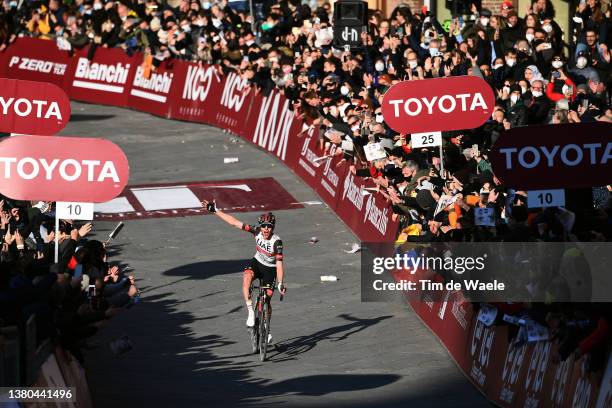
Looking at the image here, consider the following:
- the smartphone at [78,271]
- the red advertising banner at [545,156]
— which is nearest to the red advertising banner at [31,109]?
the smartphone at [78,271]

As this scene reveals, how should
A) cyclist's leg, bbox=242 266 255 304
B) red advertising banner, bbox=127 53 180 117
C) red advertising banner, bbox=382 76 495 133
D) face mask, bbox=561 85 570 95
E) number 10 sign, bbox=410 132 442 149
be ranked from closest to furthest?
cyclist's leg, bbox=242 266 255 304 < red advertising banner, bbox=382 76 495 133 < number 10 sign, bbox=410 132 442 149 < face mask, bbox=561 85 570 95 < red advertising banner, bbox=127 53 180 117

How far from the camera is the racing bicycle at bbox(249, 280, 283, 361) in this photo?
63.2ft

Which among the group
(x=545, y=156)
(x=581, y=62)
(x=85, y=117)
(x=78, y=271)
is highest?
(x=545, y=156)

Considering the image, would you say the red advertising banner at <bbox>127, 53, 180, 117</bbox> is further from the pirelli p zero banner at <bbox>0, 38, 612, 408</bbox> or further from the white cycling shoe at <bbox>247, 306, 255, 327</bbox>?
the white cycling shoe at <bbox>247, 306, 255, 327</bbox>

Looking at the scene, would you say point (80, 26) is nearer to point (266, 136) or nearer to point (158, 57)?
point (158, 57)

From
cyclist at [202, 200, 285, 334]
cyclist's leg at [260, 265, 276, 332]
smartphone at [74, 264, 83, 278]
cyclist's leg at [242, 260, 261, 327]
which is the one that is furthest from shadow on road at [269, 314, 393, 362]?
smartphone at [74, 264, 83, 278]

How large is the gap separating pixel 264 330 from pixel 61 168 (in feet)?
13.3

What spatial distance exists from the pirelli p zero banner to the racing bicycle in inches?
89.8

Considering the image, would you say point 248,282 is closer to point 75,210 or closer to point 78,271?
point 75,210

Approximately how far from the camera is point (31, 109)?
19875 mm

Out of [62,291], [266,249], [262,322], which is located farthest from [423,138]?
[62,291]

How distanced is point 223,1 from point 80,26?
4.88 metres

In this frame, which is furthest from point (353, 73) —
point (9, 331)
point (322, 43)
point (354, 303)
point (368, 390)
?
point (9, 331)

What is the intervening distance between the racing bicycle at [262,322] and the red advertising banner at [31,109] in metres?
3.50
